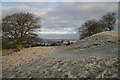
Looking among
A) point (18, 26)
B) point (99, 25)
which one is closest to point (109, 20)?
point (99, 25)

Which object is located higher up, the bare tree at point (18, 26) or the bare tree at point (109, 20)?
the bare tree at point (109, 20)

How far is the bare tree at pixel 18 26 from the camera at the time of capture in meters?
15.0

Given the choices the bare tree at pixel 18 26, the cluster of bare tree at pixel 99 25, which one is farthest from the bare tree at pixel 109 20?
the bare tree at pixel 18 26

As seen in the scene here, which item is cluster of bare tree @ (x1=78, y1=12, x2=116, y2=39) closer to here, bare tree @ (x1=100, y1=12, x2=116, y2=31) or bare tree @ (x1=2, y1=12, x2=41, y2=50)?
bare tree @ (x1=100, y1=12, x2=116, y2=31)

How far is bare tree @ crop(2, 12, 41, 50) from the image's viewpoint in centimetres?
1504

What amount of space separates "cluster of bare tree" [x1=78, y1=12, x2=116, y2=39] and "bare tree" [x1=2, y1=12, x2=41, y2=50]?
2273 cm

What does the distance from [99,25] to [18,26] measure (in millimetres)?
26733

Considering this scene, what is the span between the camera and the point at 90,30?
34000 millimetres

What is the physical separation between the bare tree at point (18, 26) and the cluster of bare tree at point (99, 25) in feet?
74.6

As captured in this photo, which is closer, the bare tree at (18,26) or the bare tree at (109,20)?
the bare tree at (18,26)

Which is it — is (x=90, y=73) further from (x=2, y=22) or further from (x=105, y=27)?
(x=105, y=27)

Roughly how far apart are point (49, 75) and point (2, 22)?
45.4 ft

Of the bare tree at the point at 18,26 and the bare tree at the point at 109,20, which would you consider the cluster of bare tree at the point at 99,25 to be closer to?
the bare tree at the point at 109,20

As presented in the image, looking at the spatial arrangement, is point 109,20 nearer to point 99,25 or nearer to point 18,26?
point 99,25
